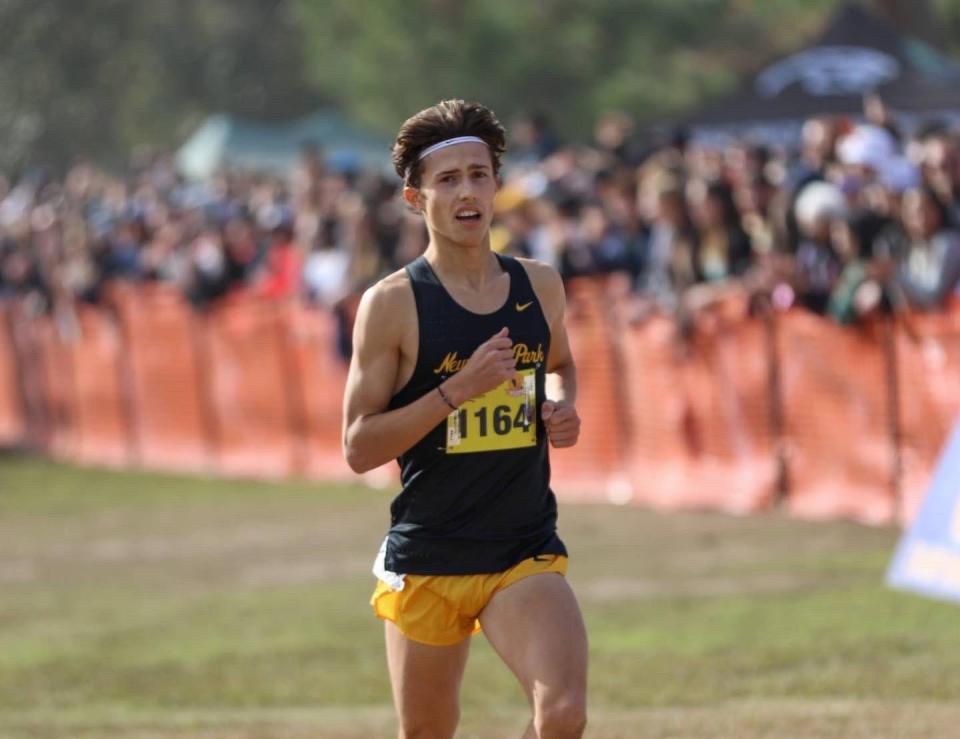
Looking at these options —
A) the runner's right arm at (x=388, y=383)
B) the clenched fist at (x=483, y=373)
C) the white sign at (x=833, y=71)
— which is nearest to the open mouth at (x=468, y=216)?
the runner's right arm at (x=388, y=383)

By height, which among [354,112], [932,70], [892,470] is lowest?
[892,470]

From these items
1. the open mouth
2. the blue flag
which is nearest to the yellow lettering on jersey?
the open mouth

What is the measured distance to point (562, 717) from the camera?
6105mm

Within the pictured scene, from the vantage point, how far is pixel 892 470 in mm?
14289

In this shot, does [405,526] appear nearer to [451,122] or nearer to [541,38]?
[451,122]

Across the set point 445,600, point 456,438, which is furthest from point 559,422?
point 445,600

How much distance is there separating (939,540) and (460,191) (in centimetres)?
583

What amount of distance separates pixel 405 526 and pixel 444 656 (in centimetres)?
40

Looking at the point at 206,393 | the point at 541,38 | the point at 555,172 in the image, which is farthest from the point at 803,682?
the point at 541,38

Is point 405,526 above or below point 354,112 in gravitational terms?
below

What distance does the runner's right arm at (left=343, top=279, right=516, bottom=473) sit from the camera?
6.15 metres

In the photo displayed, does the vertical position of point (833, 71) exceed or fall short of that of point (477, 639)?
it exceeds it

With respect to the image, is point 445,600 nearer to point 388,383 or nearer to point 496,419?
point 496,419

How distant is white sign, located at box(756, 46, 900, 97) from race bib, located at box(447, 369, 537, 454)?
60.2 ft
